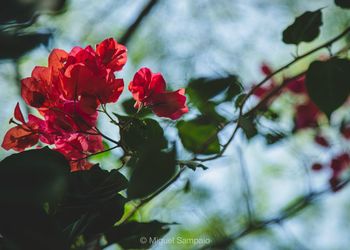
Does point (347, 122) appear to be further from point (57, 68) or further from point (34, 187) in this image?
point (34, 187)

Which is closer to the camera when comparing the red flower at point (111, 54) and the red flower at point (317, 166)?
the red flower at point (111, 54)

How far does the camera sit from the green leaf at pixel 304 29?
864mm

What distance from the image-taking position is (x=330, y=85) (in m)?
0.76

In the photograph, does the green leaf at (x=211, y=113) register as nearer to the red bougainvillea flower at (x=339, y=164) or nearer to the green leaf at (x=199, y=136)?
the green leaf at (x=199, y=136)

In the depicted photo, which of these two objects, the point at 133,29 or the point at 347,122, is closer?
the point at 347,122

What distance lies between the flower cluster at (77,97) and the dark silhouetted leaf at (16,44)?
0.65 feet

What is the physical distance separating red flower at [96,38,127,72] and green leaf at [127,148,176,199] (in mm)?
320

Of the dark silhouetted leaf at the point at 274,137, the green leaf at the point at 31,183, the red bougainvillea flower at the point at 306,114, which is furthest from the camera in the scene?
the red bougainvillea flower at the point at 306,114

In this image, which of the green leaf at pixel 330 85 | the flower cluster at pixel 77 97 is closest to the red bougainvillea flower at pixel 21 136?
the flower cluster at pixel 77 97

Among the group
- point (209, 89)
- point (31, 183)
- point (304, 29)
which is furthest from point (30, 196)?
point (304, 29)

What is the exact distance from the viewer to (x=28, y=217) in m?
0.45

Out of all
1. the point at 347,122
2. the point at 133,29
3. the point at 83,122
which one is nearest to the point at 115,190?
the point at 83,122

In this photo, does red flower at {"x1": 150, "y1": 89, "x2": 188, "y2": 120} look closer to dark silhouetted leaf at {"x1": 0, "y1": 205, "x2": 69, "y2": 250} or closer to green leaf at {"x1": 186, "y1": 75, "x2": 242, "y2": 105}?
green leaf at {"x1": 186, "y1": 75, "x2": 242, "y2": 105}

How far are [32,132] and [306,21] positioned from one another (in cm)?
56
